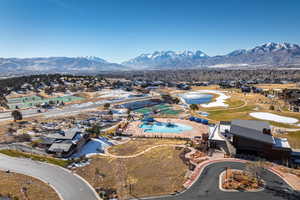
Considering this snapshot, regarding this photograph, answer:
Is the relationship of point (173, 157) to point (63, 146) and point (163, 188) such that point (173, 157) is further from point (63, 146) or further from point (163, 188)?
point (63, 146)

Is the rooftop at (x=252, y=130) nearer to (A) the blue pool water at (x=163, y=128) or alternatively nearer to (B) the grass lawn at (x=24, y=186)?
(A) the blue pool water at (x=163, y=128)

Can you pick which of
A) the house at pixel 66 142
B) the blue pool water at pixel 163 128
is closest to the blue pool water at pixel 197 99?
the blue pool water at pixel 163 128

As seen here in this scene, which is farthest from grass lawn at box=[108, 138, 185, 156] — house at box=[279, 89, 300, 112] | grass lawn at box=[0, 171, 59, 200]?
house at box=[279, 89, 300, 112]

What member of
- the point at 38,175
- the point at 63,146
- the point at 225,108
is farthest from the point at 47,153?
the point at 225,108

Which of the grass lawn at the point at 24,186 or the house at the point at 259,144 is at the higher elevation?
the house at the point at 259,144

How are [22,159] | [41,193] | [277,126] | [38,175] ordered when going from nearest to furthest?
1. [41,193]
2. [38,175]
3. [22,159]
4. [277,126]

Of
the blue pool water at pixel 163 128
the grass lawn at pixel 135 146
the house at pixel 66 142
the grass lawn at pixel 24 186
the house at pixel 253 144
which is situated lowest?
the blue pool water at pixel 163 128

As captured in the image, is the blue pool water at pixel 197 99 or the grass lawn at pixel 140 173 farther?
the blue pool water at pixel 197 99
